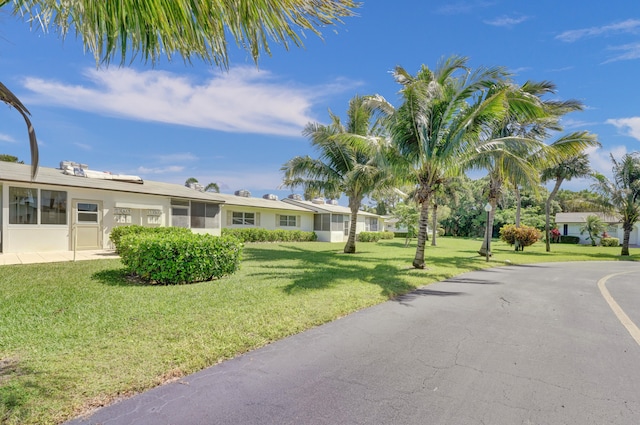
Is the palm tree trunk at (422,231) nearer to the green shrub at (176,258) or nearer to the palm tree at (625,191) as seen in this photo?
the green shrub at (176,258)

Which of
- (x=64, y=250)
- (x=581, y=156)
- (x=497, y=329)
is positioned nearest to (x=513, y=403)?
(x=497, y=329)

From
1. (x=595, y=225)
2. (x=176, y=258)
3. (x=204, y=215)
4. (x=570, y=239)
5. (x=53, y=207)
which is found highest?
(x=53, y=207)

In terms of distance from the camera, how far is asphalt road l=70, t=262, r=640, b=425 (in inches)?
116

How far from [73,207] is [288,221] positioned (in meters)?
17.5

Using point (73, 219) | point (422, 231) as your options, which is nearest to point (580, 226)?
point (422, 231)

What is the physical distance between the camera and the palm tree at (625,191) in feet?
75.0

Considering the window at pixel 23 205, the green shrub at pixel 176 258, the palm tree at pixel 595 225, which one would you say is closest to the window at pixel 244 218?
the window at pixel 23 205

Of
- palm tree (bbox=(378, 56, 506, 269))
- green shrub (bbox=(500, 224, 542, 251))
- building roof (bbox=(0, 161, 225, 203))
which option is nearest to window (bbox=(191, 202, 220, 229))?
building roof (bbox=(0, 161, 225, 203))

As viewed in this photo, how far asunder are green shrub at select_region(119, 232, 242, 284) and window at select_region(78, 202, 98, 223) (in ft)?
25.9

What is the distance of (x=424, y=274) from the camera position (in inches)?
438

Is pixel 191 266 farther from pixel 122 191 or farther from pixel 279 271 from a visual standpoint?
pixel 122 191

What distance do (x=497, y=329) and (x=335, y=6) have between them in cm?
543

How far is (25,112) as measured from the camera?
2.62 metres

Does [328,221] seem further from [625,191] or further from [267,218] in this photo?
[625,191]
